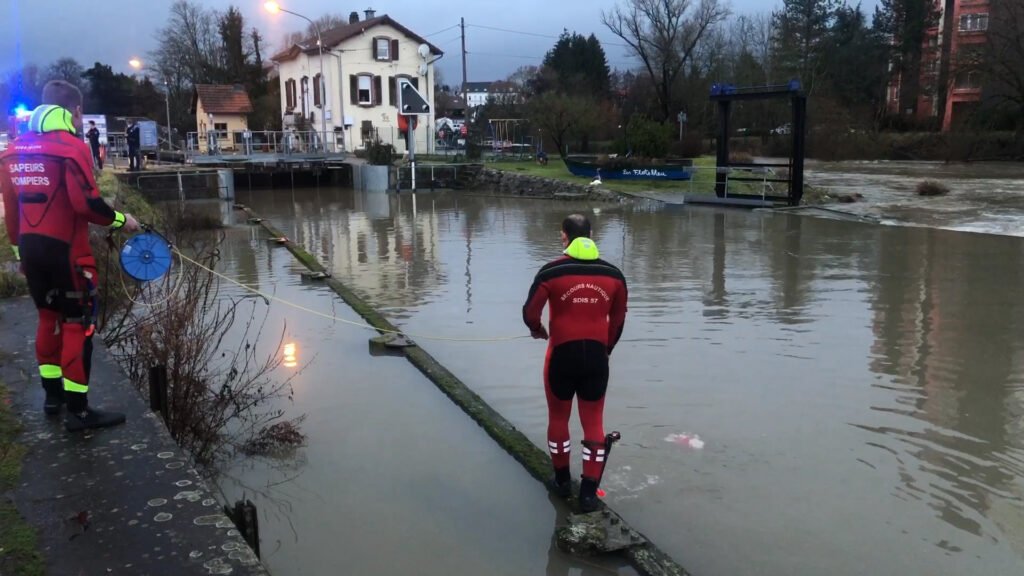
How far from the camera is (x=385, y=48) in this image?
48.6 meters

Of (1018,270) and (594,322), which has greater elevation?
(594,322)

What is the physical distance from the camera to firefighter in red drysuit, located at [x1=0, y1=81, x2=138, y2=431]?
4469 mm

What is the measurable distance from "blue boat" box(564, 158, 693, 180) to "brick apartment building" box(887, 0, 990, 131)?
3038 centimetres

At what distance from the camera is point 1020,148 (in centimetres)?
4594

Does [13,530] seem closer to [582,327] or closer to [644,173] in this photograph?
[582,327]

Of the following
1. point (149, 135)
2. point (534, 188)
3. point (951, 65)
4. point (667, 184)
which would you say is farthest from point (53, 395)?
point (951, 65)

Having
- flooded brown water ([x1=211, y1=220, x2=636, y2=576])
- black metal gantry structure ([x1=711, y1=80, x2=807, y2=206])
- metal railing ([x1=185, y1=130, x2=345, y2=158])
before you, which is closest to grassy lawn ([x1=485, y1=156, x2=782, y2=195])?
black metal gantry structure ([x1=711, y1=80, x2=807, y2=206])

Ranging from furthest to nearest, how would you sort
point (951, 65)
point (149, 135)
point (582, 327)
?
point (951, 65) < point (149, 135) < point (582, 327)

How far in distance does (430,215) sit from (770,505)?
19642 millimetres

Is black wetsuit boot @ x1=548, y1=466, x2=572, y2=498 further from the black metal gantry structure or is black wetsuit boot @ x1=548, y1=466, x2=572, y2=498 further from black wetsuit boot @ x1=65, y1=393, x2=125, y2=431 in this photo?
the black metal gantry structure

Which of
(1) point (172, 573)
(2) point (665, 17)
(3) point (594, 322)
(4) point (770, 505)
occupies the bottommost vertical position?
(4) point (770, 505)

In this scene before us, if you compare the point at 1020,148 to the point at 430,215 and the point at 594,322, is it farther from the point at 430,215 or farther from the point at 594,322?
the point at 594,322

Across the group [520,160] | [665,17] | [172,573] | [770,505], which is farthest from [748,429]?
[665,17]

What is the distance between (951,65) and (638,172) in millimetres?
32815
